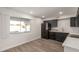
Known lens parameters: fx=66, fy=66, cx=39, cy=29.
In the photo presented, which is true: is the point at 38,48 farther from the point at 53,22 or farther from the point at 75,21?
the point at 53,22

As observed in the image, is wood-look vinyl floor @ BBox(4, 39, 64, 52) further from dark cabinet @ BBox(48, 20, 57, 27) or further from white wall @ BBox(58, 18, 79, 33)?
dark cabinet @ BBox(48, 20, 57, 27)

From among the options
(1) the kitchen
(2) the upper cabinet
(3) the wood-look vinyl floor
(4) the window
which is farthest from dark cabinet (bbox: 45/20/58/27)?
(3) the wood-look vinyl floor

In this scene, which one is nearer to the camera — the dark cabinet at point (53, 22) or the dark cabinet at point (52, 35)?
the dark cabinet at point (52, 35)

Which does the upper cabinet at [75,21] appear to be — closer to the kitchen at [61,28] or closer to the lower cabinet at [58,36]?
the kitchen at [61,28]

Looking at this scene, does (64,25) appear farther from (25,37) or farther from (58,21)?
(25,37)

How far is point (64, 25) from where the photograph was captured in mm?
4930

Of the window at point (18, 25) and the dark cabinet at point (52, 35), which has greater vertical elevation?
the window at point (18, 25)

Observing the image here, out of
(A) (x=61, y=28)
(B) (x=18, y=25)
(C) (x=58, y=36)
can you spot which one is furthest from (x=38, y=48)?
(A) (x=61, y=28)

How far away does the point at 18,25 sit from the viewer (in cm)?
371

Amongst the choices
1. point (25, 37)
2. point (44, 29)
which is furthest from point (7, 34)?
point (44, 29)

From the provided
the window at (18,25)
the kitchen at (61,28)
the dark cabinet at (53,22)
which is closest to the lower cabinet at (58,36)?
the kitchen at (61,28)

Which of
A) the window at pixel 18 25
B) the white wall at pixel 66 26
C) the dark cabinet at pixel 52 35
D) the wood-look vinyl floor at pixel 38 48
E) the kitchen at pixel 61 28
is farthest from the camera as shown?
the dark cabinet at pixel 52 35

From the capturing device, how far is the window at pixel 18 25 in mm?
3354
